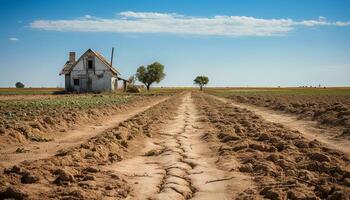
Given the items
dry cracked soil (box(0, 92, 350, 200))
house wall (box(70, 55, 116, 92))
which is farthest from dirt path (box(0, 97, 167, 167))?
house wall (box(70, 55, 116, 92))

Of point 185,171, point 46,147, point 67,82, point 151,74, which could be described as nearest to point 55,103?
point 46,147

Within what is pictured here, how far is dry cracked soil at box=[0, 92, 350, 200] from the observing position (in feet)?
20.1

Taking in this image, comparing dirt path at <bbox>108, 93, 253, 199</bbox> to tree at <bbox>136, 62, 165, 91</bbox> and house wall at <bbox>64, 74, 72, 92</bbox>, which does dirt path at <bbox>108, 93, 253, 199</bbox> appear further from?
tree at <bbox>136, 62, 165, 91</bbox>

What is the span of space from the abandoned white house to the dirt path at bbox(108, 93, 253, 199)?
4311 centimetres

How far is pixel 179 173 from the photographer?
7.80 meters

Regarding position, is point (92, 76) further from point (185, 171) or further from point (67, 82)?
point (185, 171)

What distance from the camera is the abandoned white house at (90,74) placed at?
53.6 metres

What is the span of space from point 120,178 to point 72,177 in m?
0.83

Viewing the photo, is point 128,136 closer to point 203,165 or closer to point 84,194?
point 203,165

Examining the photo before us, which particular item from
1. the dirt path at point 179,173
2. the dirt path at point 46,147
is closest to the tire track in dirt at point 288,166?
the dirt path at point 179,173

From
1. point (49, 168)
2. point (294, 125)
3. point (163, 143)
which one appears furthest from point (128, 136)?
point (294, 125)

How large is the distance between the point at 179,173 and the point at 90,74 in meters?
47.6

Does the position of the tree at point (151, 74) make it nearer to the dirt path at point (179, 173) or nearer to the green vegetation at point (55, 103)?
the green vegetation at point (55, 103)

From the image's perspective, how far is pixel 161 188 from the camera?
6.70 meters
